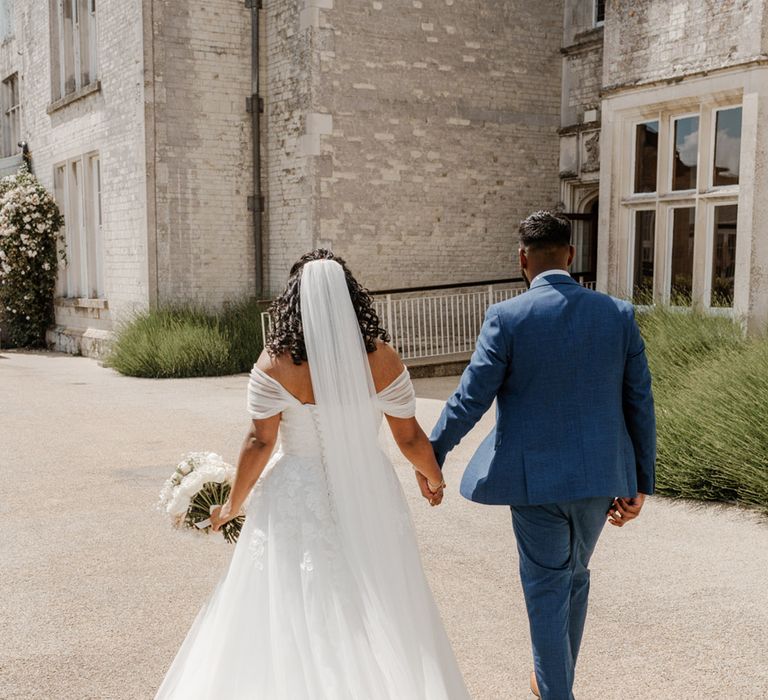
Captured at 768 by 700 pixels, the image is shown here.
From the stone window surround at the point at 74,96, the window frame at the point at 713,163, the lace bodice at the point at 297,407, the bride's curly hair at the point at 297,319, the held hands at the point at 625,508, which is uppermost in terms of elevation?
the stone window surround at the point at 74,96

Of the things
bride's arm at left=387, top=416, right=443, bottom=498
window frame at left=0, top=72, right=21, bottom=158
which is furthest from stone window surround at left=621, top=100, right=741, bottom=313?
window frame at left=0, top=72, right=21, bottom=158

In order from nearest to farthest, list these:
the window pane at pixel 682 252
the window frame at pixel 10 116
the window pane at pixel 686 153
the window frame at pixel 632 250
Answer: the window pane at pixel 686 153
the window pane at pixel 682 252
the window frame at pixel 632 250
the window frame at pixel 10 116

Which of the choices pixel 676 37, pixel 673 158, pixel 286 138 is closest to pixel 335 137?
pixel 286 138

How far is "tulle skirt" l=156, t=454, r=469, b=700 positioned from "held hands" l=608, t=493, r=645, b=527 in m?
0.70

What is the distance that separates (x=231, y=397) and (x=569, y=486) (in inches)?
332

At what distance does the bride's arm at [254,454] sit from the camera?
3.07 metres

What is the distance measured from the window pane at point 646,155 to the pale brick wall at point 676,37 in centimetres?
60

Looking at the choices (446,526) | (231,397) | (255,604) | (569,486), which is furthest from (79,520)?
(231,397)

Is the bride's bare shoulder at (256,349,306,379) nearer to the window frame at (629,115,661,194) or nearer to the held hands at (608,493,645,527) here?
the held hands at (608,493,645,527)

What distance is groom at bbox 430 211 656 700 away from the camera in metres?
3.01

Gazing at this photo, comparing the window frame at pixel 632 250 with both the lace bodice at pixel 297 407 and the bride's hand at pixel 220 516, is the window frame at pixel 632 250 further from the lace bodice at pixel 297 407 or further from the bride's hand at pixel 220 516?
the bride's hand at pixel 220 516

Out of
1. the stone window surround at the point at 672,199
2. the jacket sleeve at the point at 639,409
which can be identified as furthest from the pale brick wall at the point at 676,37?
the jacket sleeve at the point at 639,409

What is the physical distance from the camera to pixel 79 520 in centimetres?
584

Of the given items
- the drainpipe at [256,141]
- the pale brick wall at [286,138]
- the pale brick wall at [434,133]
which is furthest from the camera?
the drainpipe at [256,141]
